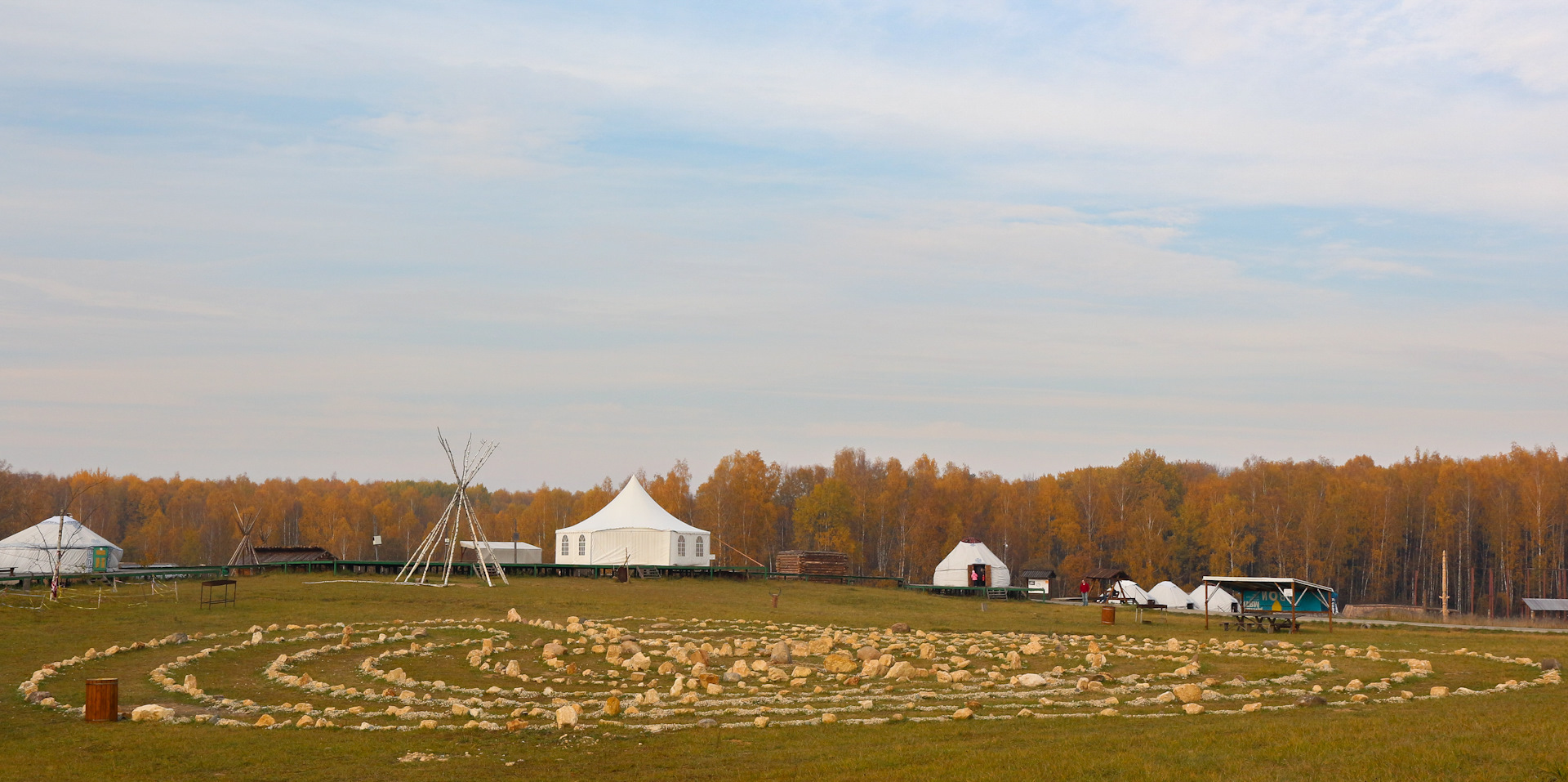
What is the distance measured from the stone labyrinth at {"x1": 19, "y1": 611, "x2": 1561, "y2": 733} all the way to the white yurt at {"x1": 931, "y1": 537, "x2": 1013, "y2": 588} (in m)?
43.8

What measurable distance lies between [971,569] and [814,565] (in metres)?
14.6

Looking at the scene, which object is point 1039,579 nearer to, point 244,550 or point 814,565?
point 814,565

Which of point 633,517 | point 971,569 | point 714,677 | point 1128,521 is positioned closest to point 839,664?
point 714,677

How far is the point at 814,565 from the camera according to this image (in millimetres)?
67750

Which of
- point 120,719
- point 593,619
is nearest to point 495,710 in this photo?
point 120,719

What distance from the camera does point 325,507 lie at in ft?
409

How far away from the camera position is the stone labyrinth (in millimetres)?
18547

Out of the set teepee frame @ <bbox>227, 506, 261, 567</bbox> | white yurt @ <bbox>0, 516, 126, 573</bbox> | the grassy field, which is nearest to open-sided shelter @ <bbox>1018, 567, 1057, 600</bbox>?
teepee frame @ <bbox>227, 506, 261, 567</bbox>

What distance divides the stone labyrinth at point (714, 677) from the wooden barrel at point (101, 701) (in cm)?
40

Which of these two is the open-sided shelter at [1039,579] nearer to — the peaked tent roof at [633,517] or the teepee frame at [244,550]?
the peaked tent roof at [633,517]

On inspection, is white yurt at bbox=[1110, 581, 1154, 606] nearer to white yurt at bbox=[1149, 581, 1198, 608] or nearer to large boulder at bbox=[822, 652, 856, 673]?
white yurt at bbox=[1149, 581, 1198, 608]

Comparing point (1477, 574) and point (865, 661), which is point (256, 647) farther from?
point (1477, 574)

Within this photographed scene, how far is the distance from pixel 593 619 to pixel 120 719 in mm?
19044

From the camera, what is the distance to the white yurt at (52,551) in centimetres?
6141
